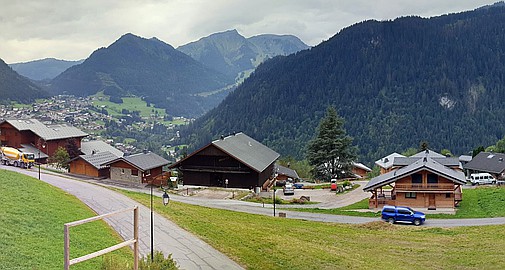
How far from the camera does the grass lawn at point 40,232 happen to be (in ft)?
44.7

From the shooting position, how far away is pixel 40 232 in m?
16.5

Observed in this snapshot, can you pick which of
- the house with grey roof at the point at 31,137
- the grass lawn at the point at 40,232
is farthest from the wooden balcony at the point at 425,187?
the house with grey roof at the point at 31,137

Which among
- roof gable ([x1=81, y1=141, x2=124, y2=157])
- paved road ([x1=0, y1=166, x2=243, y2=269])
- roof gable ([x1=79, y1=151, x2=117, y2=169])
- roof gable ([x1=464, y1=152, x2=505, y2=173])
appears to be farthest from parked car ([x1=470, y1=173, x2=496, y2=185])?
roof gable ([x1=81, y1=141, x2=124, y2=157])

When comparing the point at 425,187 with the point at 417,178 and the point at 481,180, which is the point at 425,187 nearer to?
the point at 417,178

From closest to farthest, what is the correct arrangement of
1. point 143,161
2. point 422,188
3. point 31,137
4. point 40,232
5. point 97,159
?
point 40,232
point 422,188
point 143,161
point 97,159
point 31,137

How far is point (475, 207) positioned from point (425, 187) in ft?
14.2

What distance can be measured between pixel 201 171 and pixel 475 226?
30138 millimetres

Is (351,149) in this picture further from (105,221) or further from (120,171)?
(105,221)

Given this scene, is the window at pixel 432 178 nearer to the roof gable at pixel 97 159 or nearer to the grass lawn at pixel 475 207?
the grass lawn at pixel 475 207

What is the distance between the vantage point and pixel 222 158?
52.7 meters

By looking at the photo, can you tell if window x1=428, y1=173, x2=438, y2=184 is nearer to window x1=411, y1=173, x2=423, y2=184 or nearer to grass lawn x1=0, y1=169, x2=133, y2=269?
window x1=411, y1=173, x2=423, y2=184

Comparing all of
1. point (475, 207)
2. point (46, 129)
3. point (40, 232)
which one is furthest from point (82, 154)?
point (40, 232)

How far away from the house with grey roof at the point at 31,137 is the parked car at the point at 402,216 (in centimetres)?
4873

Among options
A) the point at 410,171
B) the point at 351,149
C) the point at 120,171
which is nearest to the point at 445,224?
the point at 410,171
